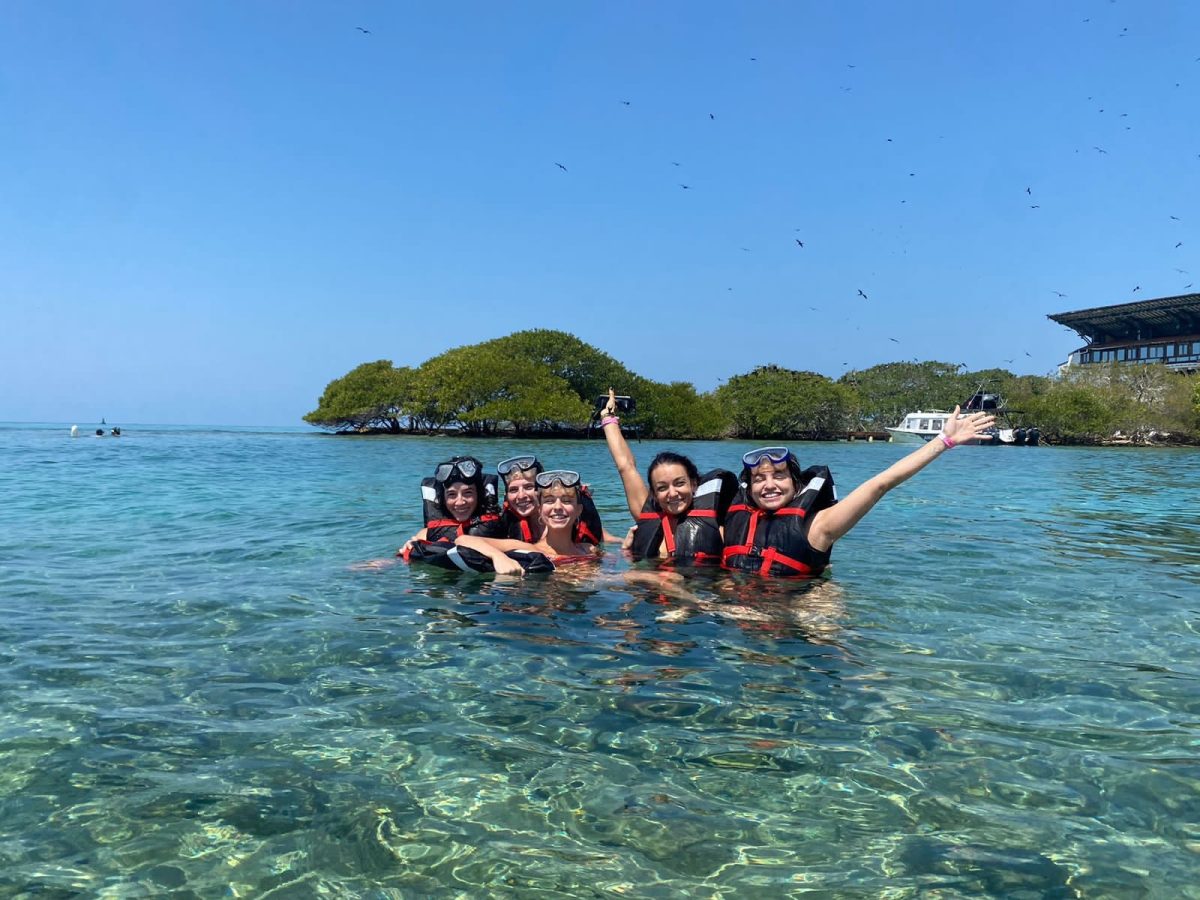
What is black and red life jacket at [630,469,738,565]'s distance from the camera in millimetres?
8641

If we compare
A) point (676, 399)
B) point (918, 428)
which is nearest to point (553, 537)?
point (676, 399)

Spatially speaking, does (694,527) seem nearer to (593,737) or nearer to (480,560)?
(480,560)

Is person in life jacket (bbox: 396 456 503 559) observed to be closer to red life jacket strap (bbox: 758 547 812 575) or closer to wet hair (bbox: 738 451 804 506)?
wet hair (bbox: 738 451 804 506)

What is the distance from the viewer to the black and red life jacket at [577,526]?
945 cm

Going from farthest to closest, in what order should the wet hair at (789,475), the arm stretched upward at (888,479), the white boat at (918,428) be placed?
1. the white boat at (918,428)
2. the wet hair at (789,475)
3. the arm stretched upward at (888,479)

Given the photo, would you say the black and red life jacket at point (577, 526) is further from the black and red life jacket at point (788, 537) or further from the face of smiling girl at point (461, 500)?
the black and red life jacket at point (788, 537)

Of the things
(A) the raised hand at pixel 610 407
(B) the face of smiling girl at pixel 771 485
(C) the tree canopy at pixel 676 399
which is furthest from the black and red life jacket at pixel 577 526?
(C) the tree canopy at pixel 676 399

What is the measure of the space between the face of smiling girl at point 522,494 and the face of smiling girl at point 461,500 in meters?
0.41

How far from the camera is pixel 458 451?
167 ft

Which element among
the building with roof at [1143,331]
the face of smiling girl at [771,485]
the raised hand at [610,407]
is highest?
the building with roof at [1143,331]

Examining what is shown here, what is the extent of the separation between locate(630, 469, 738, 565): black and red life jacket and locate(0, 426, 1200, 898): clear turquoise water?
807 millimetres

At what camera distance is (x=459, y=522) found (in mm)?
9281

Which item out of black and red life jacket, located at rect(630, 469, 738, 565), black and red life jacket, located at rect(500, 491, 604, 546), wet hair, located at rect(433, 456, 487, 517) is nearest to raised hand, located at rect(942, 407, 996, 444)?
black and red life jacket, located at rect(630, 469, 738, 565)

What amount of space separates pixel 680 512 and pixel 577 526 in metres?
1.36
